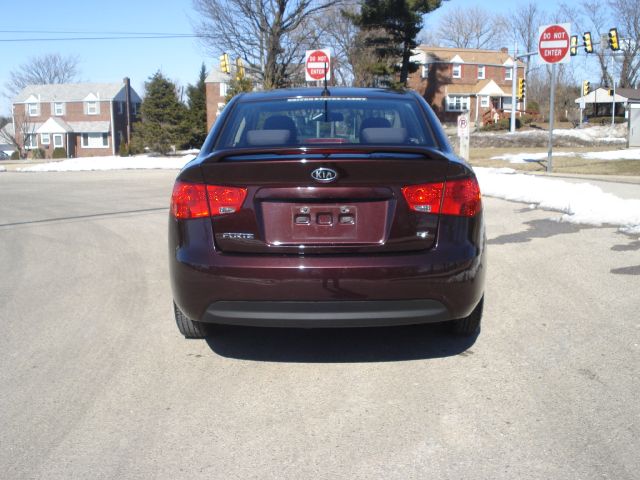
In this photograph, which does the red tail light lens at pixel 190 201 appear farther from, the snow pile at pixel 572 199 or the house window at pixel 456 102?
the house window at pixel 456 102

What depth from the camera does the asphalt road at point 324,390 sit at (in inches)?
119

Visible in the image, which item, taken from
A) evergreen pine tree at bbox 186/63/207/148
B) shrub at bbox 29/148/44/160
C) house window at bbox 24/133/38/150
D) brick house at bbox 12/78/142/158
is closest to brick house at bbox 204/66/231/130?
evergreen pine tree at bbox 186/63/207/148

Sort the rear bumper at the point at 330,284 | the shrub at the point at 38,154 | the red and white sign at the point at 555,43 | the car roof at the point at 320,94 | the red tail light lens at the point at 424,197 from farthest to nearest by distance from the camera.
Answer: the shrub at the point at 38,154 → the red and white sign at the point at 555,43 → the car roof at the point at 320,94 → the red tail light lens at the point at 424,197 → the rear bumper at the point at 330,284

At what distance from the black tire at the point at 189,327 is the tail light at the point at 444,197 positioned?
1.69 metres

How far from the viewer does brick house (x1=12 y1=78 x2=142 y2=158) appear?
7688 cm

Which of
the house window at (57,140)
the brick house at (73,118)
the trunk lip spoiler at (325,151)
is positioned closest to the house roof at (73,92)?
the brick house at (73,118)

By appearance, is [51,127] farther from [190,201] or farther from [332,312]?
[332,312]

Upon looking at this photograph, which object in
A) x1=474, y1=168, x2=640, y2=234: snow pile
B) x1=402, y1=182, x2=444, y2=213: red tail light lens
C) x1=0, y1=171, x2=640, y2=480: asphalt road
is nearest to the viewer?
x1=0, y1=171, x2=640, y2=480: asphalt road

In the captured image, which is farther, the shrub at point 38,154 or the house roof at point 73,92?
the house roof at point 73,92

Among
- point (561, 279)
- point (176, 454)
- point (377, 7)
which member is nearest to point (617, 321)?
point (561, 279)

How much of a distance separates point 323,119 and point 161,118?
41882 millimetres

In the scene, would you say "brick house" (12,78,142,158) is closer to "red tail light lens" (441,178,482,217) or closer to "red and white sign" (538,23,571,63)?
"red and white sign" (538,23,571,63)

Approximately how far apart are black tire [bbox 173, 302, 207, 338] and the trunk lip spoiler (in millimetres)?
1122

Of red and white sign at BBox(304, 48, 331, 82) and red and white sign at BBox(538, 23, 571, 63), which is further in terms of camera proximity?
red and white sign at BBox(304, 48, 331, 82)
